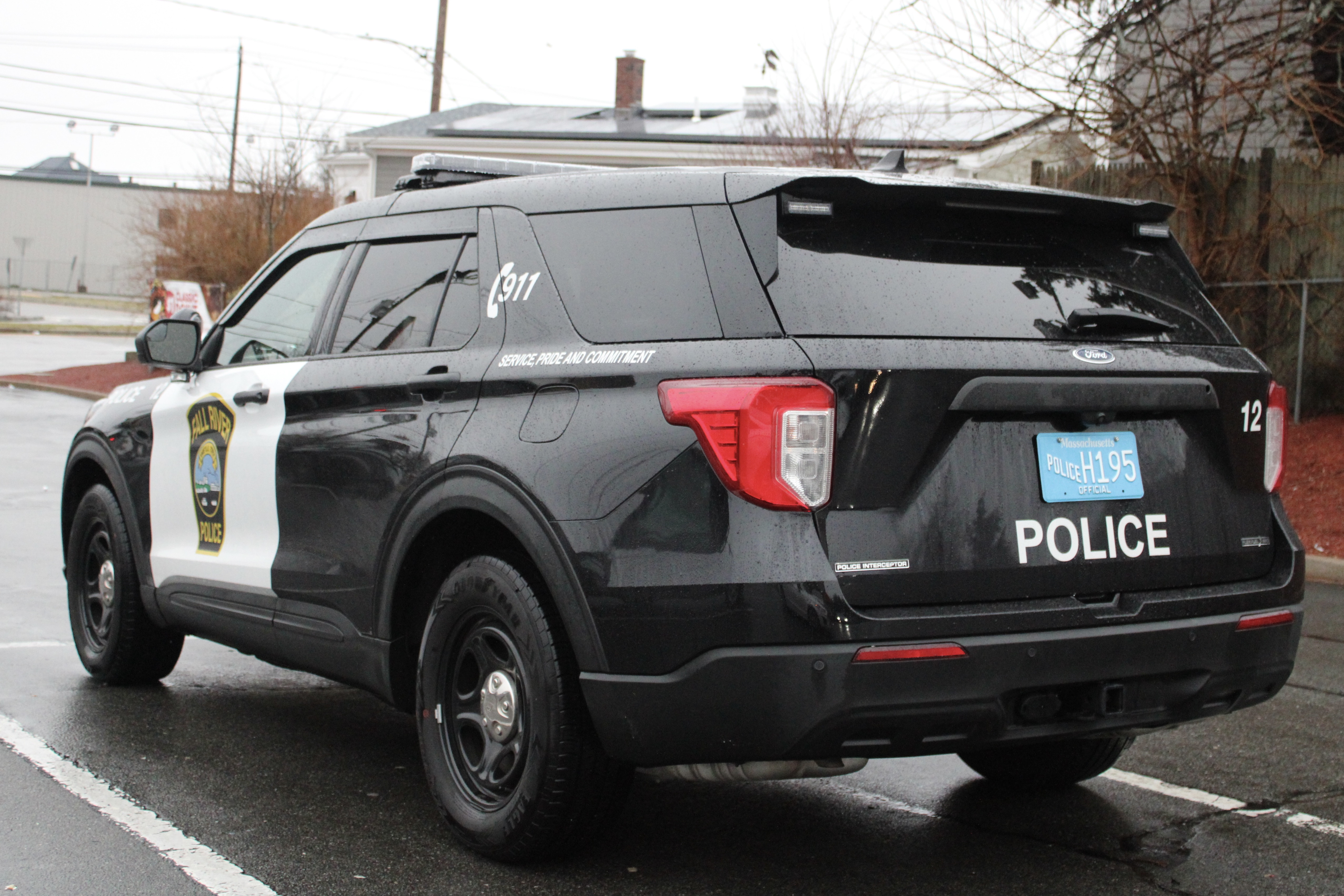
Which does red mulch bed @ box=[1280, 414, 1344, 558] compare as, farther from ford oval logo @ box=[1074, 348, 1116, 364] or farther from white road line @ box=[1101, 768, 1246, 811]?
ford oval logo @ box=[1074, 348, 1116, 364]

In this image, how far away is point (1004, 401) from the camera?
340 centimetres

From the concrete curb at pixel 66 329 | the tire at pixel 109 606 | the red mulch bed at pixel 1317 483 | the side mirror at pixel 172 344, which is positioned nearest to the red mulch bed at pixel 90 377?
the concrete curb at pixel 66 329

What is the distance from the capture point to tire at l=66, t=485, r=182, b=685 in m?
5.75

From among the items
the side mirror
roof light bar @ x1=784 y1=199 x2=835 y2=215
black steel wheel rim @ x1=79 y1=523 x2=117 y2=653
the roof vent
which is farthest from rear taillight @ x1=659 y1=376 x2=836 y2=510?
the roof vent

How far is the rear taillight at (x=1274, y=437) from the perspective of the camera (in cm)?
389

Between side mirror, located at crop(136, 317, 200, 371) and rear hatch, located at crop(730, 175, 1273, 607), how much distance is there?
2.74 m

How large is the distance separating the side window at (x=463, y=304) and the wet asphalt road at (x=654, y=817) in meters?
1.43

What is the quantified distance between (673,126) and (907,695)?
2926cm

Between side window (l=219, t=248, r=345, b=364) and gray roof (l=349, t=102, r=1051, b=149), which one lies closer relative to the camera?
side window (l=219, t=248, r=345, b=364)

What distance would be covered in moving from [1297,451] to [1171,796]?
8.71m

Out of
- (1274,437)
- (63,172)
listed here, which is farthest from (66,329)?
(63,172)

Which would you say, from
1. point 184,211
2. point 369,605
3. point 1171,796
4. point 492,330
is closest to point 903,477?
point 492,330

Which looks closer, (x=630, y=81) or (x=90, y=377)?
(x=90, y=377)

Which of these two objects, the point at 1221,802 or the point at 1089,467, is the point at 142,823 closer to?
the point at 1089,467
